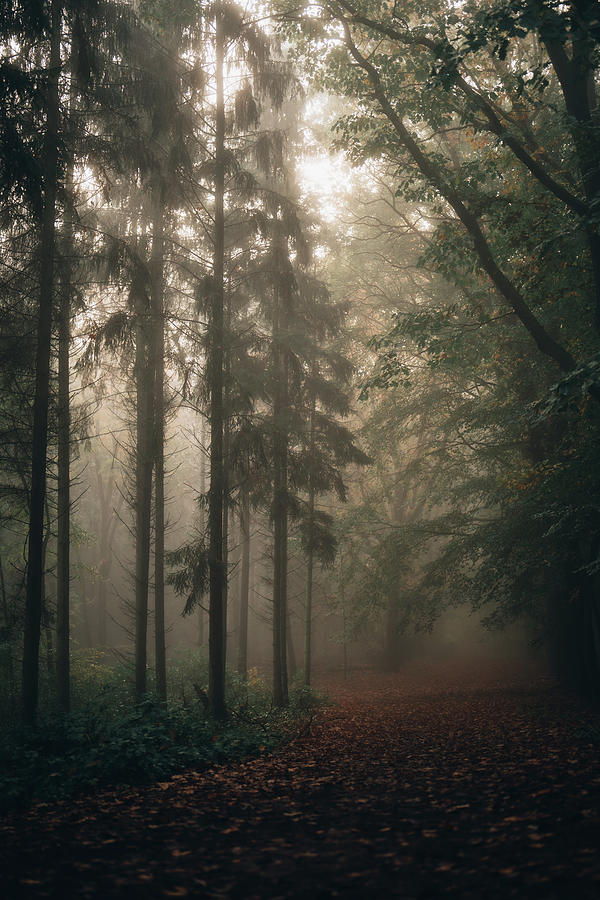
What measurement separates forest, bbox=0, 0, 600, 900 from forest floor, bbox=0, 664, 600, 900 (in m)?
0.03

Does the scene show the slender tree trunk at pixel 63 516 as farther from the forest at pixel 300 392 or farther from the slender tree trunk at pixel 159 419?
the slender tree trunk at pixel 159 419

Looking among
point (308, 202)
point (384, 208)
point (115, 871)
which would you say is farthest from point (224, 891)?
point (384, 208)

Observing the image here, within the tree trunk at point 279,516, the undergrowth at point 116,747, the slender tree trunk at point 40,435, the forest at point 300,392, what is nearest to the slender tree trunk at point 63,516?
the forest at point 300,392

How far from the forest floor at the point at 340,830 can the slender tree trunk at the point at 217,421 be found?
103 inches

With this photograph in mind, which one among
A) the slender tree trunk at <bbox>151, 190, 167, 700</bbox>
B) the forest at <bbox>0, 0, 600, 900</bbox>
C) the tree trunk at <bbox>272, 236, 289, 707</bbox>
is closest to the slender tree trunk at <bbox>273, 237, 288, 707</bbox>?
the tree trunk at <bbox>272, 236, 289, 707</bbox>

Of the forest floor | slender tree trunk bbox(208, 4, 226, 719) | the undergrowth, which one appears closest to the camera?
the forest floor

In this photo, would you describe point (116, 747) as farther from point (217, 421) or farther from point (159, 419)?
point (159, 419)

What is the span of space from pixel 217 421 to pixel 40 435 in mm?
2843

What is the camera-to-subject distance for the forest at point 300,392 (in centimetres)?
450

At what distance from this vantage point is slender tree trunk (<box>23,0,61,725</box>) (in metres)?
8.73

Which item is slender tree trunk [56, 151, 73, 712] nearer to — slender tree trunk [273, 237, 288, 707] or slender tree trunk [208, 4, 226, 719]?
slender tree trunk [208, 4, 226, 719]

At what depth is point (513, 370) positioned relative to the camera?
1252cm

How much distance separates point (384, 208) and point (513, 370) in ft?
26.4

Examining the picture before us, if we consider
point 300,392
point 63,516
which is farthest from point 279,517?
point 63,516
